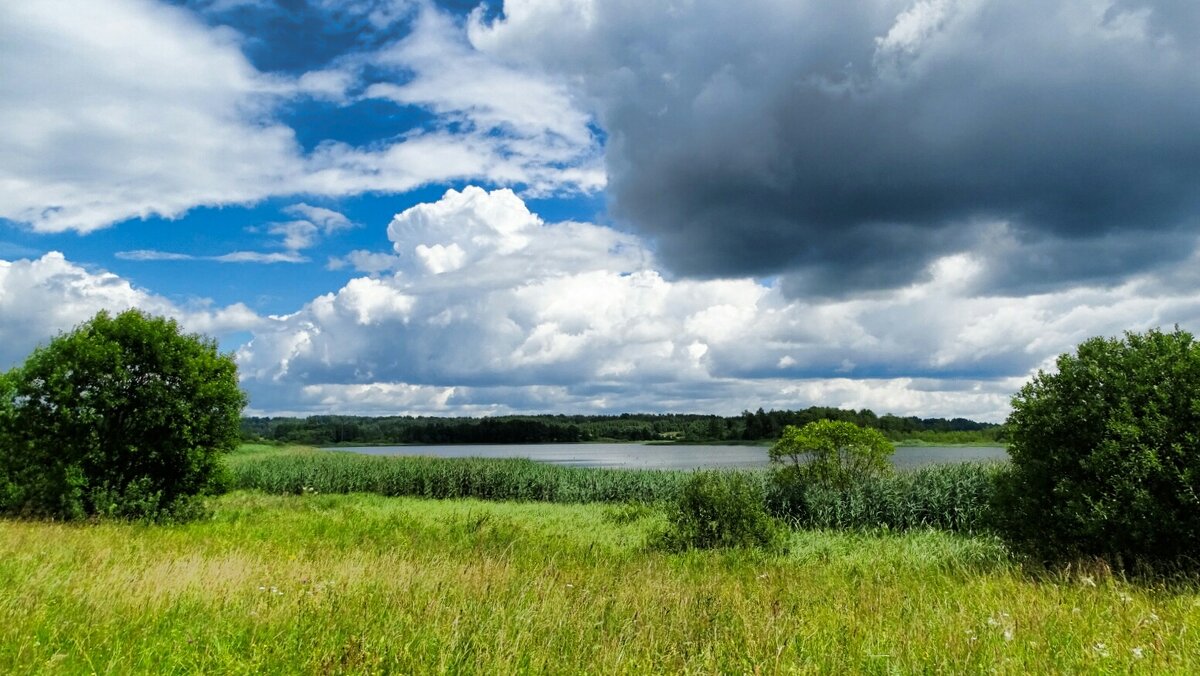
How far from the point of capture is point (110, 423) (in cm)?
1764

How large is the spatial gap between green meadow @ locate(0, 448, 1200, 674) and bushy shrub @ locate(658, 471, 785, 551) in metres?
3.04

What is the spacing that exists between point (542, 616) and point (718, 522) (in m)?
9.32

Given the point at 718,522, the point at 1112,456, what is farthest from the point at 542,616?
the point at 718,522

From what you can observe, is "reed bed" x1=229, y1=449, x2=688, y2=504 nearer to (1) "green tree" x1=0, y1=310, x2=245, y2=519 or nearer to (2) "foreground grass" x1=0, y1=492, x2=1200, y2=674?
(1) "green tree" x1=0, y1=310, x2=245, y2=519

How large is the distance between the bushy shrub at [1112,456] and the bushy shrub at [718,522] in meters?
5.04

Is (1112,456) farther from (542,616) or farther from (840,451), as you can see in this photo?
(840,451)

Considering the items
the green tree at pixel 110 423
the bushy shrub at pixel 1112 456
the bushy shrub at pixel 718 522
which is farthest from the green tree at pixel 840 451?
the green tree at pixel 110 423

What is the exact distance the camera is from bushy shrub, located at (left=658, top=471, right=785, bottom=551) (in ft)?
49.3

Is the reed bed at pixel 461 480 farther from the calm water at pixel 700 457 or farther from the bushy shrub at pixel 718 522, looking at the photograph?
the bushy shrub at pixel 718 522

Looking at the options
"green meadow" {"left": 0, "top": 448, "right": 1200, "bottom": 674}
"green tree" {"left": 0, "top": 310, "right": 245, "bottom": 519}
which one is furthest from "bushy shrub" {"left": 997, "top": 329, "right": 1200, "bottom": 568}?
"green tree" {"left": 0, "top": 310, "right": 245, "bottom": 519}

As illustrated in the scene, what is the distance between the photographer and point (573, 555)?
13.0m

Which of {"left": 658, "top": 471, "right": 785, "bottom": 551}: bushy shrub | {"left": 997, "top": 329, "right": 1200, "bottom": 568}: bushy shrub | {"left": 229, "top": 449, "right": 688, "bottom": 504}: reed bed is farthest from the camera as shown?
{"left": 229, "top": 449, "right": 688, "bottom": 504}: reed bed

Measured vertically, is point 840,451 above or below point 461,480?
above

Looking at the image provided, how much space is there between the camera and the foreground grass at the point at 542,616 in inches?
214
